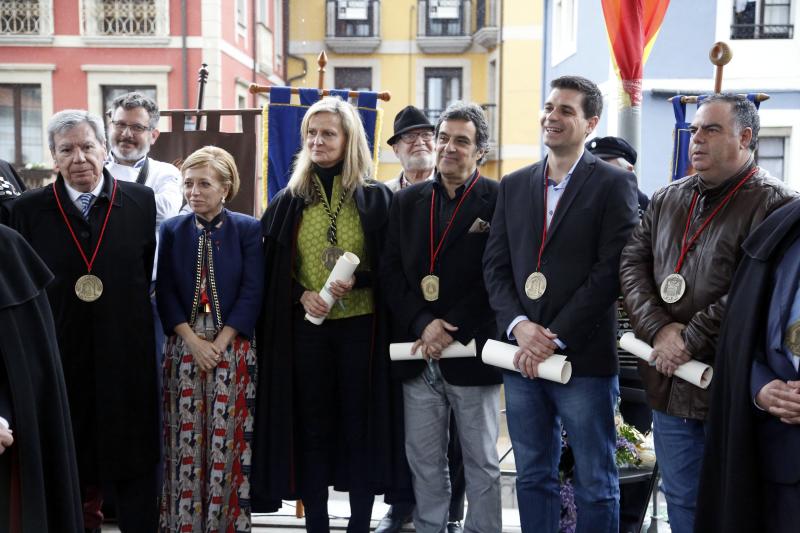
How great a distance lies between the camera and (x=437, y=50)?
2378 cm

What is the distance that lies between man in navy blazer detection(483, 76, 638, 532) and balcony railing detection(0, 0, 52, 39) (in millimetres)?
16583

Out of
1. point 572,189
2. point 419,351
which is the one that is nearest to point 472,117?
point 572,189

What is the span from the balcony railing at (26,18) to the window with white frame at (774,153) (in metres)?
14.1

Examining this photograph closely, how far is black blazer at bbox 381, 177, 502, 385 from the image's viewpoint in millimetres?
3273

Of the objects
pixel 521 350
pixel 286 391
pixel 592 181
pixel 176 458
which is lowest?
pixel 176 458

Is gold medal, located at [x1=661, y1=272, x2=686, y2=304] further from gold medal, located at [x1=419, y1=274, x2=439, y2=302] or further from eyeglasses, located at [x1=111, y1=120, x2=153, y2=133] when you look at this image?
eyeglasses, located at [x1=111, y1=120, x2=153, y2=133]

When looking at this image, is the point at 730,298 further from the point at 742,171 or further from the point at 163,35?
the point at 163,35

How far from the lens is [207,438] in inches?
135

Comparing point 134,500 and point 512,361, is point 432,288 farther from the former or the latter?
point 134,500

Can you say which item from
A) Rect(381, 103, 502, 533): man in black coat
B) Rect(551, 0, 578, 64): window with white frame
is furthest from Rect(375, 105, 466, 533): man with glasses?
Rect(551, 0, 578, 64): window with white frame

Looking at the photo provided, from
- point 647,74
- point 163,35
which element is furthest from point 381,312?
point 163,35

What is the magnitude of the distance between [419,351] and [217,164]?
1.18 meters

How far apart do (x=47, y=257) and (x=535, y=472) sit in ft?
7.05

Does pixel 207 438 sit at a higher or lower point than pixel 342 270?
lower
